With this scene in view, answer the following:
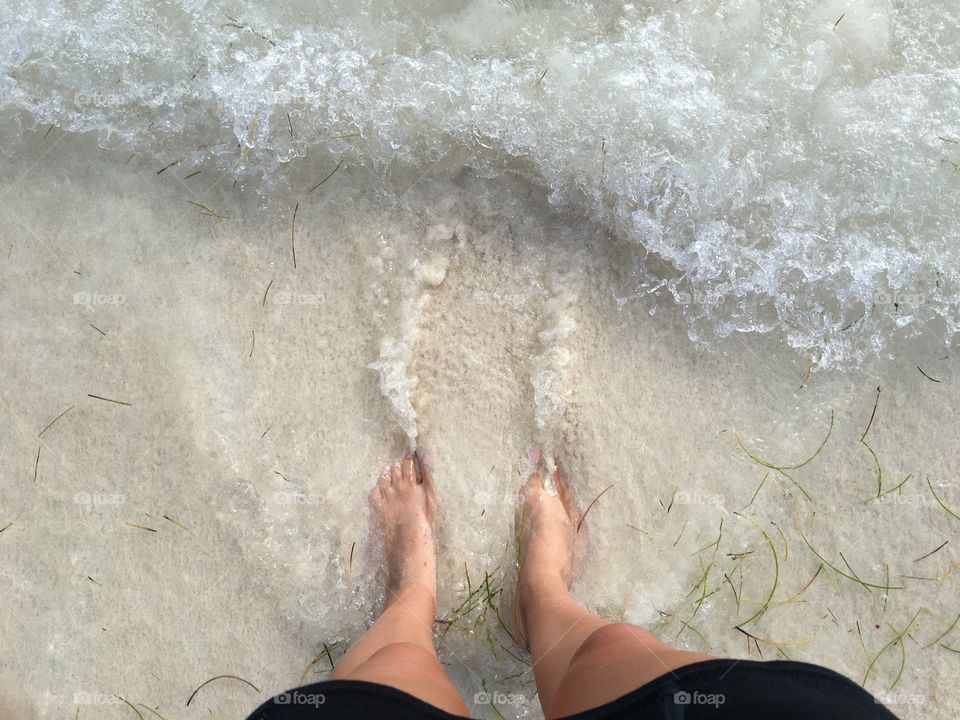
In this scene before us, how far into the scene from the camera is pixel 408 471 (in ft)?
8.86

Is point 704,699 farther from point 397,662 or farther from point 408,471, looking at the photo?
point 408,471

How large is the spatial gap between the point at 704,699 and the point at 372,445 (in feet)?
4.82

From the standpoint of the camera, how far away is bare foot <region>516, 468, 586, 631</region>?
2.58 m

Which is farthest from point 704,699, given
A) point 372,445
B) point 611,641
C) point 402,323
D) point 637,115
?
point 637,115

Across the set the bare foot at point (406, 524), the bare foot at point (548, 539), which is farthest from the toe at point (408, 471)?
the bare foot at point (548, 539)

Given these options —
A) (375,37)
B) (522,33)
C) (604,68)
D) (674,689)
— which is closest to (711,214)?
(604,68)

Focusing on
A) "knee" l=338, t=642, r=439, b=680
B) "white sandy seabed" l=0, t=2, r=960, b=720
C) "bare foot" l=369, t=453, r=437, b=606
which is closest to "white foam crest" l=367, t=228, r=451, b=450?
"white sandy seabed" l=0, t=2, r=960, b=720

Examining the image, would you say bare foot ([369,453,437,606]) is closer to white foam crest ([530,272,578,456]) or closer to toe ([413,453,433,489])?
toe ([413,453,433,489])

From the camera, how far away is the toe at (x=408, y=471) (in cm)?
270

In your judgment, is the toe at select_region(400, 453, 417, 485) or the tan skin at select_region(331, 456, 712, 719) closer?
the tan skin at select_region(331, 456, 712, 719)

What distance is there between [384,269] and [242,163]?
2.26 feet

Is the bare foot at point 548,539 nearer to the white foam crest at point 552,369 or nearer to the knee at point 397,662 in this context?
the white foam crest at point 552,369

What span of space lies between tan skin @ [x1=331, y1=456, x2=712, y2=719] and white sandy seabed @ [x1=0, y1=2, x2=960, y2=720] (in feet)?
0.31

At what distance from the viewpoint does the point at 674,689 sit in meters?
1.66
